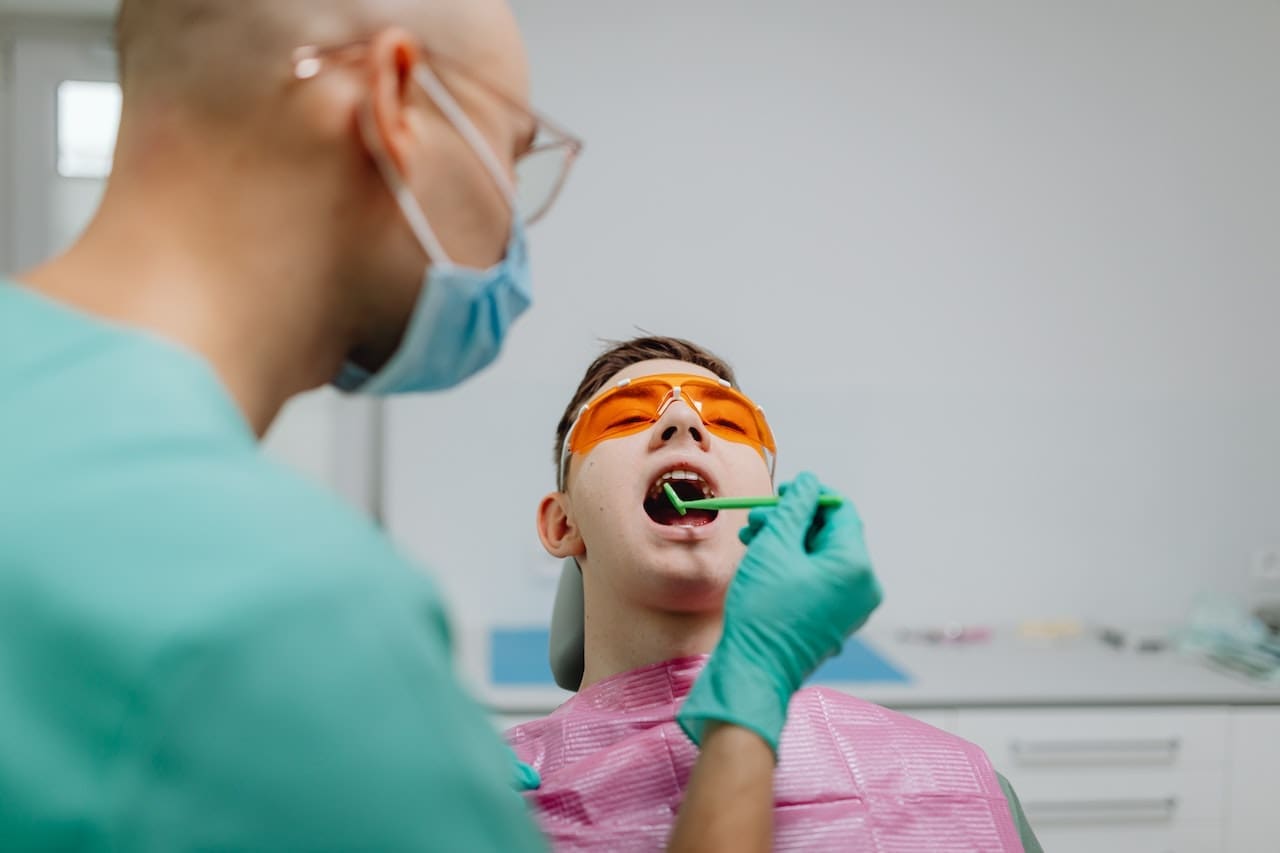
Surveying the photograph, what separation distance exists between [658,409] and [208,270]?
83 centimetres

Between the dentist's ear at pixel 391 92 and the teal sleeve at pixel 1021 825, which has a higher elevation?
the dentist's ear at pixel 391 92

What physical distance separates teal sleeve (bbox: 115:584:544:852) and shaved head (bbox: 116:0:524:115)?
0.37 metres

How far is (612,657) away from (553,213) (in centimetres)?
174

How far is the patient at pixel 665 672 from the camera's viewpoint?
123 centimetres

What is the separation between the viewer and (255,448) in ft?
2.03

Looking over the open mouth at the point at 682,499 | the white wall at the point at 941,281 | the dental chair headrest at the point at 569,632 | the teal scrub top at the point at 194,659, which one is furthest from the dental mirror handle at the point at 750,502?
the white wall at the point at 941,281

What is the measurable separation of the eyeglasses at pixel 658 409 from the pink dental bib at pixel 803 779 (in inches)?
12.3

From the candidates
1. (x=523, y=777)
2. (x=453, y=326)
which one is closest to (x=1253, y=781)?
(x=523, y=777)

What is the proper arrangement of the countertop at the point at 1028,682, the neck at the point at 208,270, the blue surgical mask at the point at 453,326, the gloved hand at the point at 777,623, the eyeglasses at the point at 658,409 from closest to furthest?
1. the neck at the point at 208,270
2. the blue surgical mask at the point at 453,326
3. the gloved hand at the point at 777,623
4. the eyeglasses at the point at 658,409
5. the countertop at the point at 1028,682

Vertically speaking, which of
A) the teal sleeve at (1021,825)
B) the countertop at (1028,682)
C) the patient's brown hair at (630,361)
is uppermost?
the patient's brown hair at (630,361)

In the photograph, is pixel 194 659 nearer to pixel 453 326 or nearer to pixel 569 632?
pixel 453 326

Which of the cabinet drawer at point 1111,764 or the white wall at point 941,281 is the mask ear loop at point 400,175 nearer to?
the cabinet drawer at point 1111,764

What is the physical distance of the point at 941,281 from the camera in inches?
119

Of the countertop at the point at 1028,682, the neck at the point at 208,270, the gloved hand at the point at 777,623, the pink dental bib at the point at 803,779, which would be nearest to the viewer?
the neck at the point at 208,270
